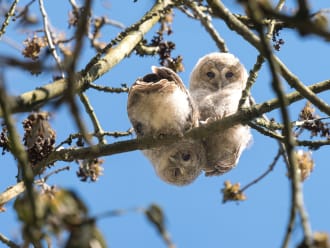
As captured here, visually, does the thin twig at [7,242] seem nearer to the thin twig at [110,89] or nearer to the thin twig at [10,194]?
the thin twig at [10,194]

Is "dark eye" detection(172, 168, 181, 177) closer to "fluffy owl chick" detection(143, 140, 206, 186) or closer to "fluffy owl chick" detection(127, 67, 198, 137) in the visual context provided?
"fluffy owl chick" detection(143, 140, 206, 186)

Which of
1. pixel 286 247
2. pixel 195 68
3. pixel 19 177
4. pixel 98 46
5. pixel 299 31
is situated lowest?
pixel 286 247

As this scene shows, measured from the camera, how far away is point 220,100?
15.9 feet

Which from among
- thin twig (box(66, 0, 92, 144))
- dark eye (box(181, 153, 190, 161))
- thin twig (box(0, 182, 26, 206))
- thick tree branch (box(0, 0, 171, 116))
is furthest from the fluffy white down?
thin twig (box(66, 0, 92, 144))

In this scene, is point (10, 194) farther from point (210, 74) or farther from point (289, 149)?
point (210, 74)

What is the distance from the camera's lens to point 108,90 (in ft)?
13.3

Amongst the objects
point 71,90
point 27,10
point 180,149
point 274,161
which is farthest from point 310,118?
point 71,90

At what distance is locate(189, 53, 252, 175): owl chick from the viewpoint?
4.68 meters

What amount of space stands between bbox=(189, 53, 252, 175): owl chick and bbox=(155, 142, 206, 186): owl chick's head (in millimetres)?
137

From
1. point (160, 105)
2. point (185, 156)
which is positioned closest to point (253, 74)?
point (160, 105)

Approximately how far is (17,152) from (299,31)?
975 mm

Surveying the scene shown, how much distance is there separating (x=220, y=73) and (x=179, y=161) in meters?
1.08

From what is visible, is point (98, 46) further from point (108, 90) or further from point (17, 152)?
point (17, 152)

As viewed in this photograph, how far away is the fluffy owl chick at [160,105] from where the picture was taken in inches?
155
